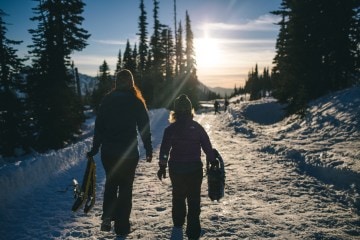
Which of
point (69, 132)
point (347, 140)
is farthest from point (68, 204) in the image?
point (69, 132)

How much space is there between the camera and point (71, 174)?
10.3 metres

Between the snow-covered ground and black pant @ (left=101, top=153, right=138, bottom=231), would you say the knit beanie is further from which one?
the snow-covered ground

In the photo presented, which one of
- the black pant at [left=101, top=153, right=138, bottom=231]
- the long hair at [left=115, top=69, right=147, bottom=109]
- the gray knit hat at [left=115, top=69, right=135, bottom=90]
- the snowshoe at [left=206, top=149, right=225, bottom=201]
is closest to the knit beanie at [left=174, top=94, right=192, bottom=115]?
the long hair at [left=115, top=69, right=147, bottom=109]

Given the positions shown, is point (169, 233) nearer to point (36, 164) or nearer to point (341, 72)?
point (36, 164)

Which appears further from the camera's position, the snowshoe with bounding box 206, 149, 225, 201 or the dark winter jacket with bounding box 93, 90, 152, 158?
the snowshoe with bounding box 206, 149, 225, 201

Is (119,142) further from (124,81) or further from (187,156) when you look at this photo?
(187,156)

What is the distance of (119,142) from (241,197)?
397 cm

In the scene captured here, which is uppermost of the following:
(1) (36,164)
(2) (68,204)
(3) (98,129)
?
(3) (98,129)

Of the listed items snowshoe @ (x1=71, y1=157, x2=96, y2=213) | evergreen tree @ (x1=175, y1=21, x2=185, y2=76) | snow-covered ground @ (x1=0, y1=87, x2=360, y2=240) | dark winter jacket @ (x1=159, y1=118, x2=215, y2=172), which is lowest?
snow-covered ground @ (x1=0, y1=87, x2=360, y2=240)

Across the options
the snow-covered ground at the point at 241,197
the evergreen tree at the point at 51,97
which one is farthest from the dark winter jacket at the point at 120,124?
the evergreen tree at the point at 51,97

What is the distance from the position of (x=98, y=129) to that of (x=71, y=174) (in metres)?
5.86

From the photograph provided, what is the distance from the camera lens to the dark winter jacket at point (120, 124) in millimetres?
5070

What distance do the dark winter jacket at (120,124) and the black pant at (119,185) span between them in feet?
0.42

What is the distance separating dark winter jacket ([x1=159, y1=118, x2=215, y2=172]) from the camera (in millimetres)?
5129
